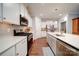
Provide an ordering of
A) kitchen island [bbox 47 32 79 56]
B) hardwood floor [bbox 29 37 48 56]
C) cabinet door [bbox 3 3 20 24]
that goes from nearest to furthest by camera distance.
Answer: kitchen island [bbox 47 32 79 56]
cabinet door [bbox 3 3 20 24]
hardwood floor [bbox 29 37 48 56]

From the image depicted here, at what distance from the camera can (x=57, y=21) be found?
2490mm

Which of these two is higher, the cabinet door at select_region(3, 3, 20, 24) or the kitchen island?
the cabinet door at select_region(3, 3, 20, 24)

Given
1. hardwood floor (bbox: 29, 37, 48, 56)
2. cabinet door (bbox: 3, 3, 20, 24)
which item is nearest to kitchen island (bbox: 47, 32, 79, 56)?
hardwood floor (bbox: 29, 37, 48, 56)

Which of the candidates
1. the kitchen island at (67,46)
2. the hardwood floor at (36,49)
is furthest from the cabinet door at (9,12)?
the kitchen island at (67,46)

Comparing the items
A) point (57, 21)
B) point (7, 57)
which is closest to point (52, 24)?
point (57, 21)

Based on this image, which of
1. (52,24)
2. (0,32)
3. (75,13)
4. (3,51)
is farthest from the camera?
(52,24)

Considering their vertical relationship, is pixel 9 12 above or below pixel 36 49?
above

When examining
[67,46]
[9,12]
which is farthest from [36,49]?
[67,46]

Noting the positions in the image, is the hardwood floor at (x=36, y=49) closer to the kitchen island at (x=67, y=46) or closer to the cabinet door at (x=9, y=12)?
the kitchen island at (x=67, y=46)

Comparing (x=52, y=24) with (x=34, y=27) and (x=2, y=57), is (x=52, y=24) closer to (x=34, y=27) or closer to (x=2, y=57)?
(x=2, y=57)

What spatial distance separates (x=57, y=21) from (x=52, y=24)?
17cm

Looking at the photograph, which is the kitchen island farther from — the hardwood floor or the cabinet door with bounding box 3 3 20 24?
the cabinet door with bounding box 3 3 20 24

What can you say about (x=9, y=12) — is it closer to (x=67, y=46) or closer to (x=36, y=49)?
(x=67, y=46)

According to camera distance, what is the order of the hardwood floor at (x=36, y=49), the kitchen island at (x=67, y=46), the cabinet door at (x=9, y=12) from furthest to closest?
the hardwood floor at (x=36, y=49), the cabinet door at (x=9, y=12), the kitchen island at (x=67, y=46)
